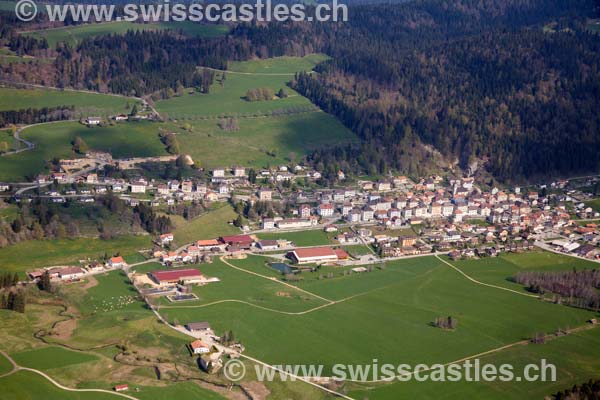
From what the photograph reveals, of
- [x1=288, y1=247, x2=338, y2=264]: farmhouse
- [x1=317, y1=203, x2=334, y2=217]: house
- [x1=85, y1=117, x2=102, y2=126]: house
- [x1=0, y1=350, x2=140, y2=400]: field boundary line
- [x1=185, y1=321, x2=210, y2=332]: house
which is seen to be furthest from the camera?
[x1=85, y1=117, x2=102, y2=126]: house

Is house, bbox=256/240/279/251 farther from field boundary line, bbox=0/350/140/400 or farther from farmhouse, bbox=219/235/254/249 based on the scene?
field boundary line, bbox=0/350/140/400

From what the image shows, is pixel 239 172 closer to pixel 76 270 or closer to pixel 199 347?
pixel 76 270

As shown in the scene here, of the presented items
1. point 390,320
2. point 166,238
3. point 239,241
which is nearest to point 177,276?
point 166,238

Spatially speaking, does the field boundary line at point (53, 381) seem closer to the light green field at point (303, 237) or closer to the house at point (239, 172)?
the light green field at point (303, 237)

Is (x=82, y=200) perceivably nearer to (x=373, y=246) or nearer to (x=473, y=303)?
(x=373, y=246)

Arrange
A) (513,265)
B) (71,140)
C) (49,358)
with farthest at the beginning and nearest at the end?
(71,140), (513,265), (49,358)

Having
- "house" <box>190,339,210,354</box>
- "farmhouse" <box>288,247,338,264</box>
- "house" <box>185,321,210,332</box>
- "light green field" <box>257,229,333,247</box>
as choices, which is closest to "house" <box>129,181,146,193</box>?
"light green field" <box>257,229,333,247</box>

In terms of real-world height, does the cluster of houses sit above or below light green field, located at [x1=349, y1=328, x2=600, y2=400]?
above

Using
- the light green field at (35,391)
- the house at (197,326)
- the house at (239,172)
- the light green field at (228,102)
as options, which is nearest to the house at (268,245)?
the house at (239,172)
